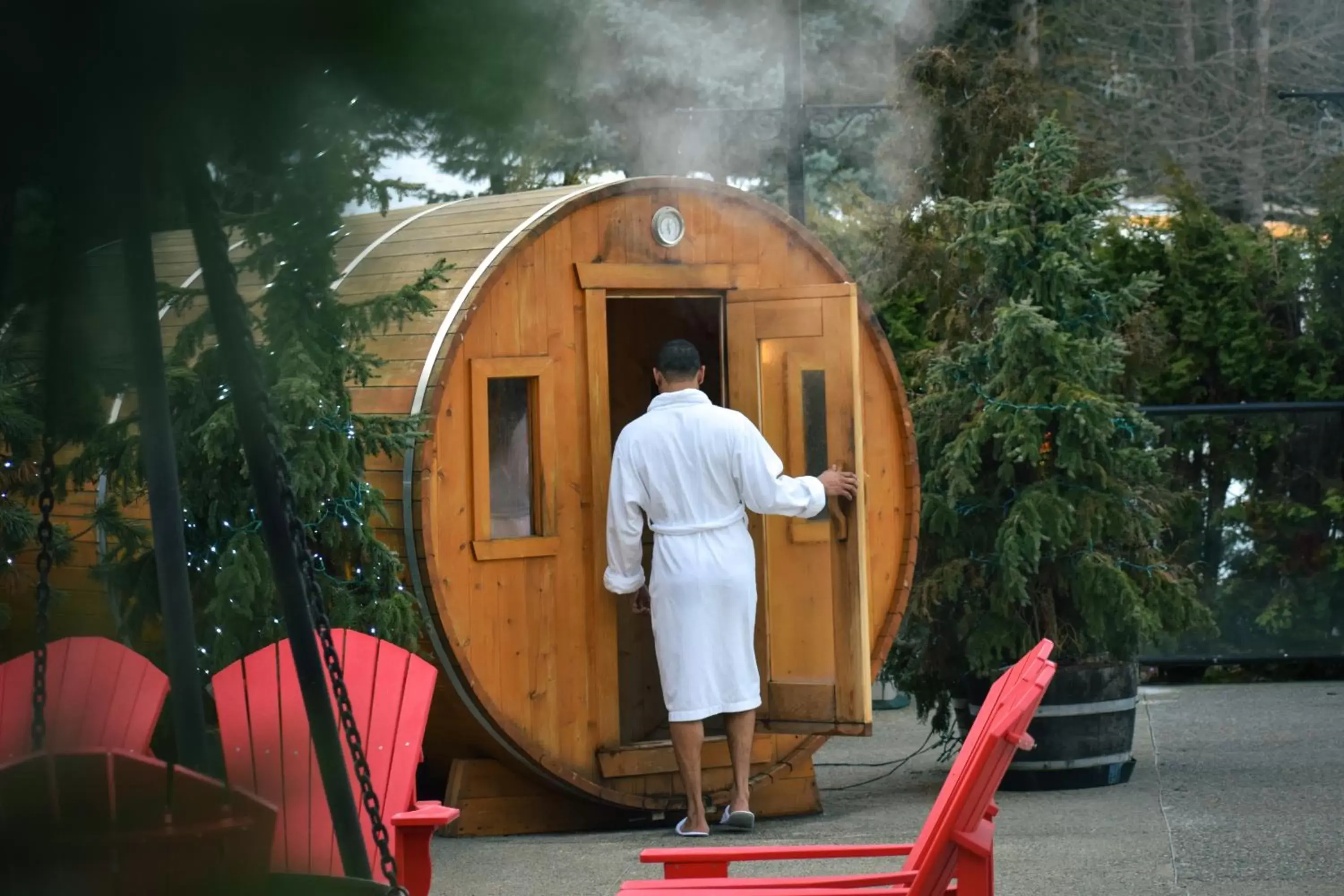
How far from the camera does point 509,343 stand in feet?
22.8

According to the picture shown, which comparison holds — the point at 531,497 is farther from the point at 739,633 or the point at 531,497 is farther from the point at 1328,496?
the point at 1328,496

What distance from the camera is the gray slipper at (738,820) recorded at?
22.9 feet

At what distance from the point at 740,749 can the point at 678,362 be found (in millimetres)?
1498

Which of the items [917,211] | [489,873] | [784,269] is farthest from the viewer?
[917,211]

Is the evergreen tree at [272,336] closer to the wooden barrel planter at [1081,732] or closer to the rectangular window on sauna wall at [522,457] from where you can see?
the rectangular window on sauna wall at [522,457]

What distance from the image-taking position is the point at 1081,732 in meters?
7.66

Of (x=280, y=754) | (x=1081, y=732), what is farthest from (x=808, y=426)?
(x=280, y=754)


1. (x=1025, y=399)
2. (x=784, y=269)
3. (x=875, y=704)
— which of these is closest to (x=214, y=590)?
(x=784, y=269)

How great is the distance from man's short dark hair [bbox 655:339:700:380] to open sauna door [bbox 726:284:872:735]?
0.45m

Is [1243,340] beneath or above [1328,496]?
above

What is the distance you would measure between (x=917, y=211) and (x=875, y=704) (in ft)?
12.3

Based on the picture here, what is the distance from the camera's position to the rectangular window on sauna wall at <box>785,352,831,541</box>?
725cm

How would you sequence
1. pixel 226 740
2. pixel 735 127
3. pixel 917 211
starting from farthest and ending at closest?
pixel 917 211, pixel 735 127, pixel 226 740

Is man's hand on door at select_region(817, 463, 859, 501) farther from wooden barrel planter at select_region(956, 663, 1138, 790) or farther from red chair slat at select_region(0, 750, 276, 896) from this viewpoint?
red chair slat at select_region(0, 750, 276, 896)
